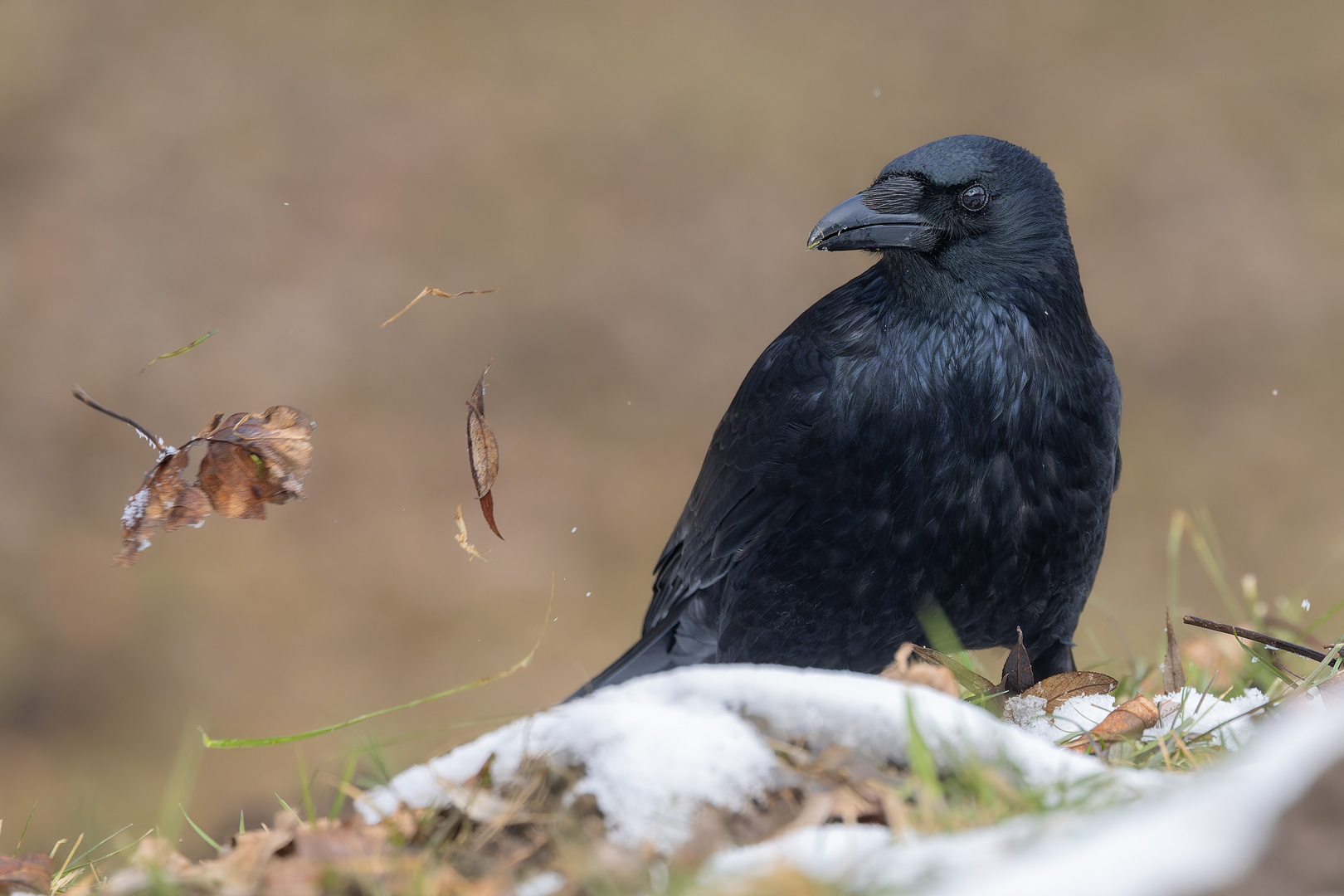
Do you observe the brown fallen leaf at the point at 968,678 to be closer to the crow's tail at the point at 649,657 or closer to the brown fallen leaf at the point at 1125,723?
the brown fallen leaf at the point at 1125,723

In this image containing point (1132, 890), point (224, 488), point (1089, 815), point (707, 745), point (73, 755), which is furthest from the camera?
point (73, 755)

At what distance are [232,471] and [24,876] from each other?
951 mm

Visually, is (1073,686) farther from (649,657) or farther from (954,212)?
(649,657)

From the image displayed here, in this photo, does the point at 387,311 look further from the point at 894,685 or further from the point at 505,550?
the point at 894,685

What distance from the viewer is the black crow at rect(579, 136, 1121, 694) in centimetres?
288

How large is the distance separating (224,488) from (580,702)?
128 cm

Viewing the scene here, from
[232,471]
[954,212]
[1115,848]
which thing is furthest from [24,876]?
[954,212]

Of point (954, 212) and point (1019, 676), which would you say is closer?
point (1019, 676)

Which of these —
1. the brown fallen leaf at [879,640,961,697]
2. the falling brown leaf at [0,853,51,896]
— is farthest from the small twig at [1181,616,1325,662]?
the falling brown leaf at [0,853,51,896]

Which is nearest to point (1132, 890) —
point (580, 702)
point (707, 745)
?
point (707, 745)

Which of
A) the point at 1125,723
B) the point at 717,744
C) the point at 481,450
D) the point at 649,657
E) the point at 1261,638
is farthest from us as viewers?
the point at 649,657

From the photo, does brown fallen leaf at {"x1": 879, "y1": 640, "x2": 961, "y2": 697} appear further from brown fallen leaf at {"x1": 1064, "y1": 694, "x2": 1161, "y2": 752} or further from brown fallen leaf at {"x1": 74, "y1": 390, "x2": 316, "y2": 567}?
brown fallen leaf at {"x1": 74, "y1": 390, "x2": 316, "y2": 567}

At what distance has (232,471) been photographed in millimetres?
2572

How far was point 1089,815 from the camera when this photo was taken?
1362 millimetres
